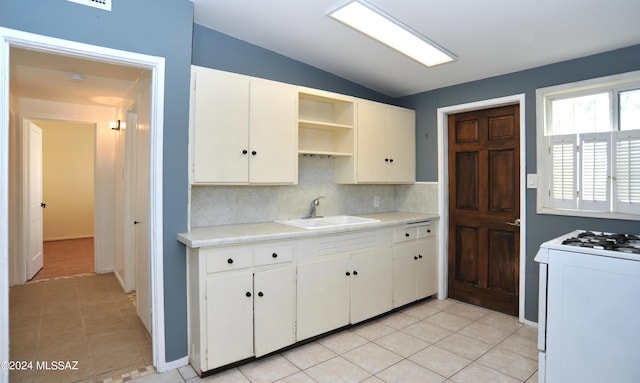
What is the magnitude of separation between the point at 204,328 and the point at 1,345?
107 cm

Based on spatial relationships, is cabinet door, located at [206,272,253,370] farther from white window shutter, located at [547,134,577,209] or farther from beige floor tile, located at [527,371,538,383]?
white window shutter, located at [547,134,577,209]

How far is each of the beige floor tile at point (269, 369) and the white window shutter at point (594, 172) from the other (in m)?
2.72

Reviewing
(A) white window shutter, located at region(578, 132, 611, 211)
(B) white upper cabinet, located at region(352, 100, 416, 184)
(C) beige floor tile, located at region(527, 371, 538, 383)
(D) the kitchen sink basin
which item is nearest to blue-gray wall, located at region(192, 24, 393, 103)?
(B) white upper cabinet, located at region(352, 100, 416, 184)

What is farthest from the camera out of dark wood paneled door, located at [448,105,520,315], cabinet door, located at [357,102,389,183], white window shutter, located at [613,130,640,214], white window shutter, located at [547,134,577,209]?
cabinet door, located at [357,102,389,183]

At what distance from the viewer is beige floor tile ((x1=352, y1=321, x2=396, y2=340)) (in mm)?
2982

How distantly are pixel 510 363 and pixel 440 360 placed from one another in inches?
19.9

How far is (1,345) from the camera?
6.25 ft

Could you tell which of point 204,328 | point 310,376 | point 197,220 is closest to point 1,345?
point 204,328

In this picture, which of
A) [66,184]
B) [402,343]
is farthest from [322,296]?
[66,184]

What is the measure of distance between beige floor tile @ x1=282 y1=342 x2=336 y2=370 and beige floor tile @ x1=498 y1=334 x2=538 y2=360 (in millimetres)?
1437

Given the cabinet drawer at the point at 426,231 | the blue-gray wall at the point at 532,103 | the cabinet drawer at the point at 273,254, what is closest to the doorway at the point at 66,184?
the cabinet drawer at the point at 273,254

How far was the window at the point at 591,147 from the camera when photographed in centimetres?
267

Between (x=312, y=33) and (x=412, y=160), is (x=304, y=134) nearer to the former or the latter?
(x=312, y=33)

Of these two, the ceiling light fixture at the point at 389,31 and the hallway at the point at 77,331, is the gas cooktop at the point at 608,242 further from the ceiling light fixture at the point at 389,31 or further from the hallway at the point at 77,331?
the hallway at the point at 77,331
